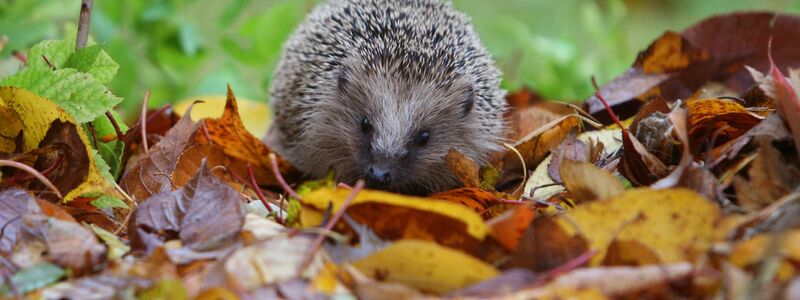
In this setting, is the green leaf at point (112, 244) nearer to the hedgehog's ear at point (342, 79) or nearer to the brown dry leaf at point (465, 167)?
the brown dry leaf at point (465, 167)

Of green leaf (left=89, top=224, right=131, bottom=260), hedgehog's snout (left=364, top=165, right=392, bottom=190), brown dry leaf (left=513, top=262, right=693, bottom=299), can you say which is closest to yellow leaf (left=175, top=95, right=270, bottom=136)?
hedgehog's snout (left=364, top=165, right=392, bottom=190)

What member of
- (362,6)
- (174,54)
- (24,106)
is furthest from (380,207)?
(174,54)

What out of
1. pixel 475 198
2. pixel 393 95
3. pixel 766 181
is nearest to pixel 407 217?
pixel 475 198

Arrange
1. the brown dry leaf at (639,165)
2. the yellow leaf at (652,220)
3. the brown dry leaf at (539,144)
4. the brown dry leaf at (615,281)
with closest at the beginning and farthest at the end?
1. the brown dry leaf at (615,281)
2. the yellow leaf at (652,220)
3. the brown dry leaf at (639,165)
4. the brown dry leaf at (539,144)

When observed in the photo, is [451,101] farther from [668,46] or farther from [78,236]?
[78,236]

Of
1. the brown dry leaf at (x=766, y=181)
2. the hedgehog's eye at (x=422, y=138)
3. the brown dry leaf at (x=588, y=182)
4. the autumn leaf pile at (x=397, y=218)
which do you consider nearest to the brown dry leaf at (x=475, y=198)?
the autumn leaf pile at (x=397, y=218)

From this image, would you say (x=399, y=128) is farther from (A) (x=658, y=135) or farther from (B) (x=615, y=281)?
(B) (x=615, y=281)
